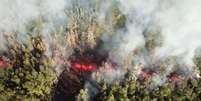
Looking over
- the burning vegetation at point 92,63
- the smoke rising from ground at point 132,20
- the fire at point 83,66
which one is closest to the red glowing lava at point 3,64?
the burning vegetation at point 92,63

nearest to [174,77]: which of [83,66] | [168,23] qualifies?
[168,23]

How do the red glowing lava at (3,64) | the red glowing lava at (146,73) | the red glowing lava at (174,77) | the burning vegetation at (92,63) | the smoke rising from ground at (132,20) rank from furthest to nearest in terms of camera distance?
the smoke rising from ground at (132,20), the red glowing lava at (146,73), the red glowing lava at (174,77), the red glowing lava at (3,64), the burning vegetation at (92,63)

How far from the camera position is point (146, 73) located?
89.9ft

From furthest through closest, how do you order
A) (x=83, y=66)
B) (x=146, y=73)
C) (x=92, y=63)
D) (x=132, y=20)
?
(x=132, y=20), (x=92, y=63), (x=83, y=66), (x=146, y=73)

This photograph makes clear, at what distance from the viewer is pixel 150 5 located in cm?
3025

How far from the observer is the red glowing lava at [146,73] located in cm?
2691

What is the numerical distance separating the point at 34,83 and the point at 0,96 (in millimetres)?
2296

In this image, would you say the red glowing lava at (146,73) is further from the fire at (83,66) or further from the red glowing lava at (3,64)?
the red glowing lava at (3,64)

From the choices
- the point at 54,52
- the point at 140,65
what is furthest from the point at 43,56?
the point at 140,65

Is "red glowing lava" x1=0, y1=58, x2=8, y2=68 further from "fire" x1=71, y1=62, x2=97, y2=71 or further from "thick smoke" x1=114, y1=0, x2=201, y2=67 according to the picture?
"thick smoke" x1=114, y1=0, x2=201, y2=67

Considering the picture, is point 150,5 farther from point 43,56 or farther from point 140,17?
point 43,56

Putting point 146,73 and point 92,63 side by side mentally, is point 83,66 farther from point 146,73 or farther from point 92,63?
point 146,73

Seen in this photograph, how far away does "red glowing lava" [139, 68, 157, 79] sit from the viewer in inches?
1059

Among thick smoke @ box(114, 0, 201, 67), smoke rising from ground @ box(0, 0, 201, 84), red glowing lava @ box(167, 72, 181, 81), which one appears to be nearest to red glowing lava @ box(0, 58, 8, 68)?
smoke rising from ground @ box(0, 0, 201, 84)
